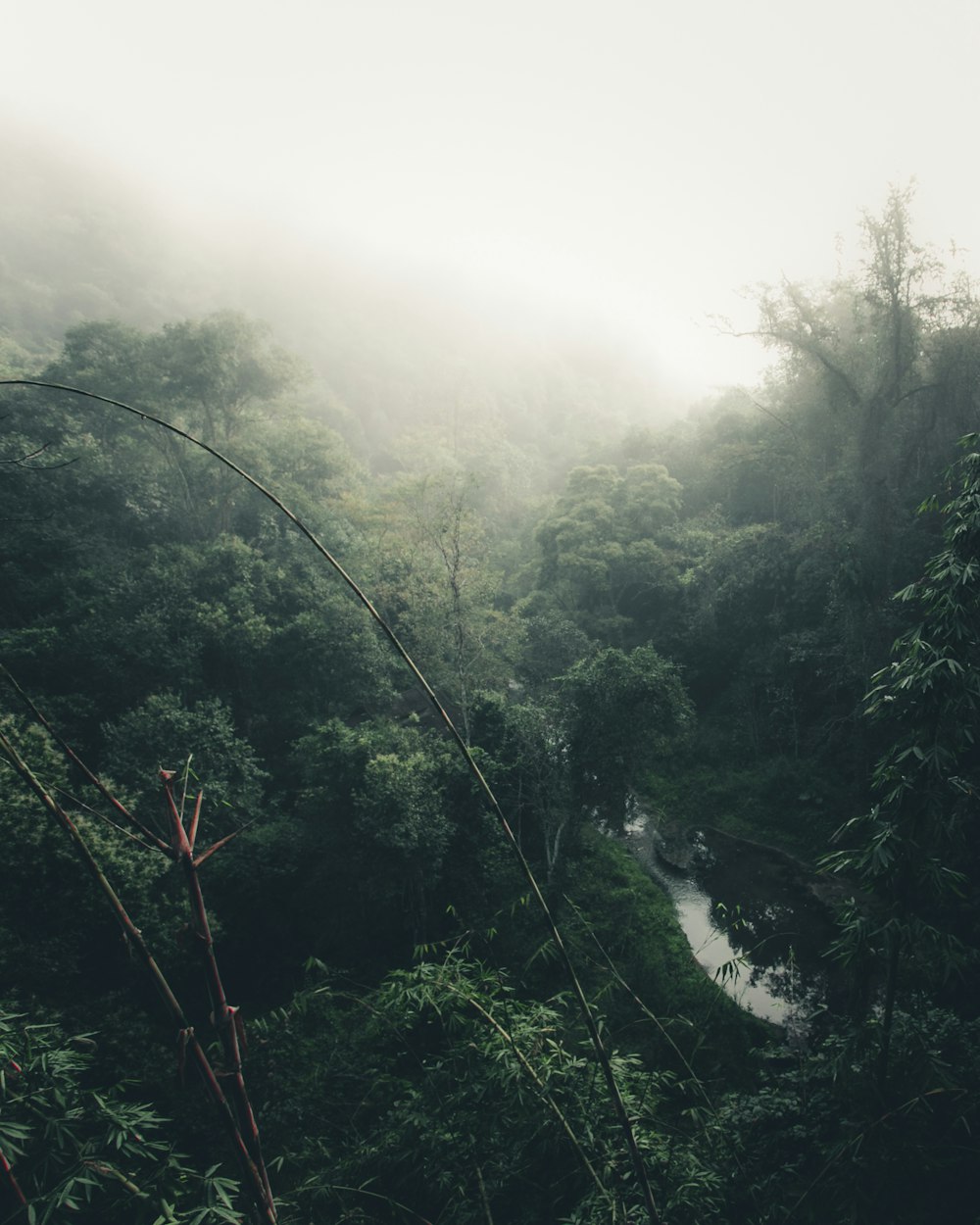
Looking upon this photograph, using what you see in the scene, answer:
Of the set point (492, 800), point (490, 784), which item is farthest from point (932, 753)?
point (490, 784)

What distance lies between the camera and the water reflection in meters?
7.73

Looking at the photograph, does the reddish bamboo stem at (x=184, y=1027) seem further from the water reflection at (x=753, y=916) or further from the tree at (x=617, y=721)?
the tree at (x=617, y=721)

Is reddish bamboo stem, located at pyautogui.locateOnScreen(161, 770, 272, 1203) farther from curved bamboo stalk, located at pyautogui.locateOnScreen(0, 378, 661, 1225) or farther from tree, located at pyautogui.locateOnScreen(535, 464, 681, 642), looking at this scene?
tree, located at pyautogui.locateOnScreen(535, 464, 681, 642)

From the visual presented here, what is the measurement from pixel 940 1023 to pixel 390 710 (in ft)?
37.4

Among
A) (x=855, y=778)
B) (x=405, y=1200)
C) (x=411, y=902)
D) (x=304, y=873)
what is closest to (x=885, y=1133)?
(x=405, y=1200)

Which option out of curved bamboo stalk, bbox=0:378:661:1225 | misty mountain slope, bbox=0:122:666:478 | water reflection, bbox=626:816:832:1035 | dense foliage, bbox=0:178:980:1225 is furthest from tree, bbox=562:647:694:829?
misty mountain slope, bbox=0:122:666:478

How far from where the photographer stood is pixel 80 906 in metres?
6.09

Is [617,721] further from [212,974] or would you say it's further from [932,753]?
A: [212,974]

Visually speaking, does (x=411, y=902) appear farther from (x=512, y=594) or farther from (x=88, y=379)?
(x=88, y=379)

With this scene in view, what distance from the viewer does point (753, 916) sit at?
9398mm

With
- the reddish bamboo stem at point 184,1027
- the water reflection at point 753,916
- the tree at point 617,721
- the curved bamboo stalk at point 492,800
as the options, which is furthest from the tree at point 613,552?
the reddish bamboo stem at point 184,1027

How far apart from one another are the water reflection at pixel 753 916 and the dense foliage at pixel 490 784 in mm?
656

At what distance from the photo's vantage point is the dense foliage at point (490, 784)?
2.58 meters

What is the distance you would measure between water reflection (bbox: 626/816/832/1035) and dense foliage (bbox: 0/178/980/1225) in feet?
2.15
